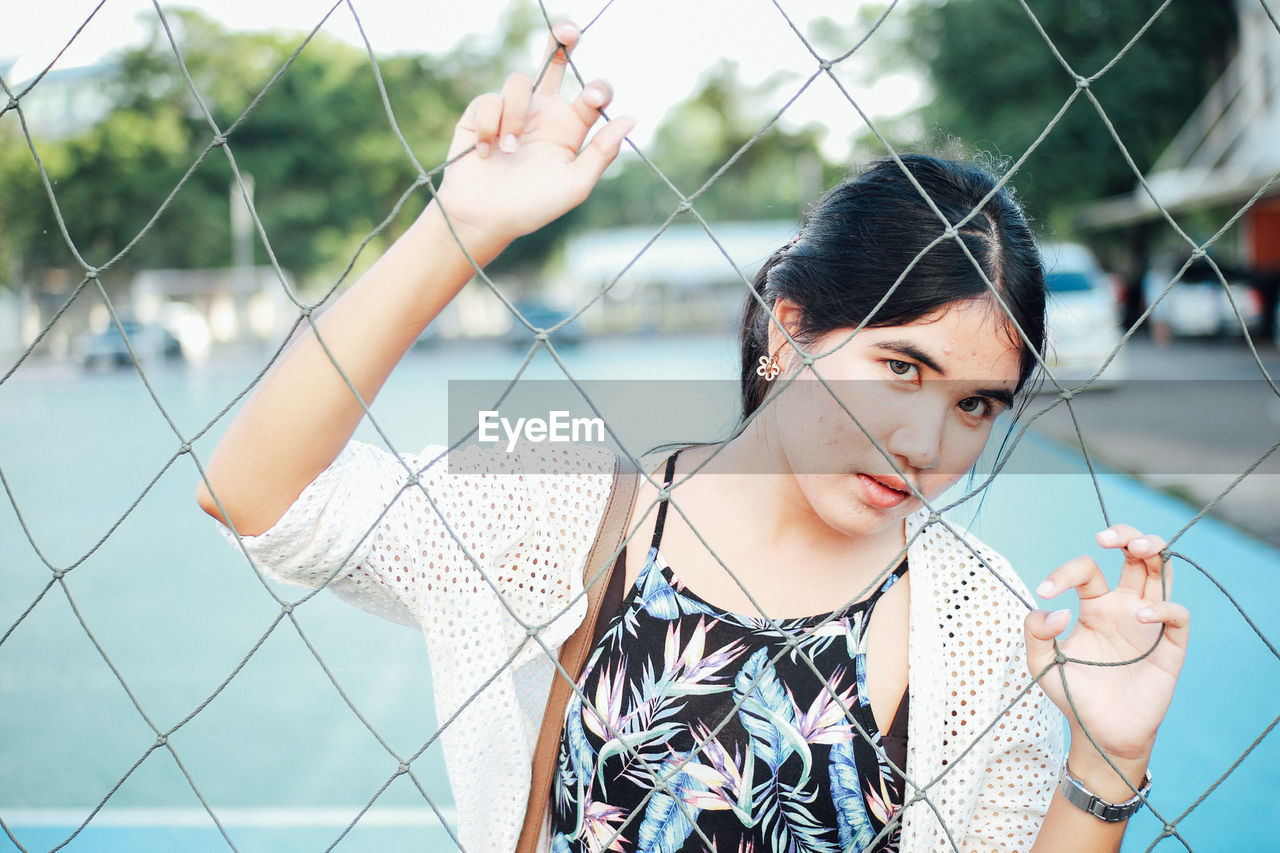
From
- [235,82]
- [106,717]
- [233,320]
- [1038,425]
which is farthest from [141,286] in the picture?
[106,717]

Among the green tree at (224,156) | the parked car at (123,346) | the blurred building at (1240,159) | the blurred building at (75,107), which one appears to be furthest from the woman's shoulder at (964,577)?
the blurred building at (75,107)

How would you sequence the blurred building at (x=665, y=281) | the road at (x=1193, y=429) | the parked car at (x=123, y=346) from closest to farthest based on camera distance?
the road at (x=1193, y=429) < the parked car at (x=123, y=346) < the blurred building at (x=665, y=281)

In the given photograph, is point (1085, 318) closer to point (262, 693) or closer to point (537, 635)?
point (262, 693)

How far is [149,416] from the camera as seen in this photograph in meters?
9.16

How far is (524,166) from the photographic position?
0.71m

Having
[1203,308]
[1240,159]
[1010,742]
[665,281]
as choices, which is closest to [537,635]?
[1010,742]

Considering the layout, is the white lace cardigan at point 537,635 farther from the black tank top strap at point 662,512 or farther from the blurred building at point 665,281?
the blurred building at point 665,281

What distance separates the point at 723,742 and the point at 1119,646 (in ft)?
1.10

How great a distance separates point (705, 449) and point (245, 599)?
3.19m

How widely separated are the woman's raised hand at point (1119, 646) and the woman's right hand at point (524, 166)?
1.44 feet

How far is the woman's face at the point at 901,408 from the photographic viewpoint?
83cm

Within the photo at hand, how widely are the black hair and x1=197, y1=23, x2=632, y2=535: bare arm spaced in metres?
0.26

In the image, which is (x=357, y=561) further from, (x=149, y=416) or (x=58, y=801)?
(x=149, y=416)

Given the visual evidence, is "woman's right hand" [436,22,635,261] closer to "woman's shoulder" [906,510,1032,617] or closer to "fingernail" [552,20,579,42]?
"fingernail" [552,20,579,42]
